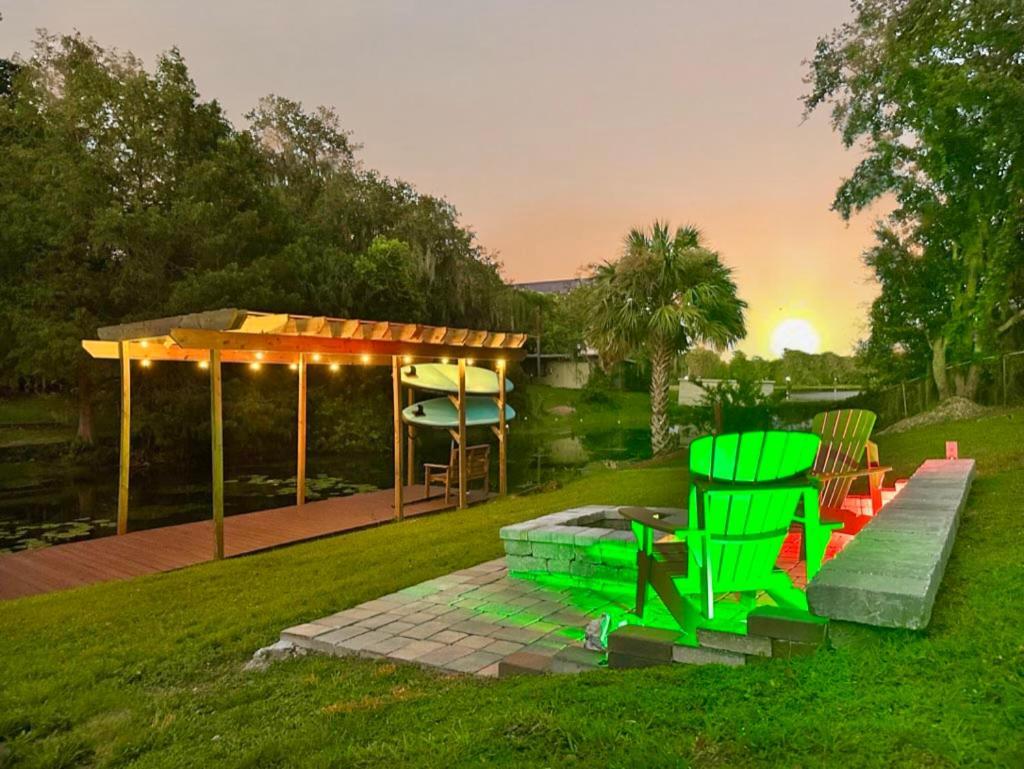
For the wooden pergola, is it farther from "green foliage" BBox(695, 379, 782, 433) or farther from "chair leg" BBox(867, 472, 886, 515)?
"green foliage" BBox(695, 379, 782, 433)

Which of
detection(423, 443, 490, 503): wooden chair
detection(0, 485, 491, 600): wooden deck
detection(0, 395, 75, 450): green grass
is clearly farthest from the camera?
detection(0, 395, 75, 450): green grass

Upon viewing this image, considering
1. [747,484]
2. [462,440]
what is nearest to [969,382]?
[462,440]

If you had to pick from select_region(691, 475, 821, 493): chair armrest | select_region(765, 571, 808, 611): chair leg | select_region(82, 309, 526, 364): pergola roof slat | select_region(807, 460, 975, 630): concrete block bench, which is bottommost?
select_region(765, 571, 808, 611): chair leg

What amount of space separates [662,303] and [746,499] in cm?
1391

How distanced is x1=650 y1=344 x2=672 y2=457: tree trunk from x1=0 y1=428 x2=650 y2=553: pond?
221 centimetres

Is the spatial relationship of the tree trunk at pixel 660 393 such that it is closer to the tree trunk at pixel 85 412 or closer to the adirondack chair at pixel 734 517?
the adirondack chair at pixel 734 517

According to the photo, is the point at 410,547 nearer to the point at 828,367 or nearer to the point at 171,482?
the point at 171,482

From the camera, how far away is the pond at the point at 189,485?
455 inches

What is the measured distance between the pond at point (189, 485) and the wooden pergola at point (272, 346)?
272cm

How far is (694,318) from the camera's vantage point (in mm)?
15758

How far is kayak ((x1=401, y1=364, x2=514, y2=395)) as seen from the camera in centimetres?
1149

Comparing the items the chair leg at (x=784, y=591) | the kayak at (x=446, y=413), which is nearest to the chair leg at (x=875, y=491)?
the chair leg at (x=784, y=591)

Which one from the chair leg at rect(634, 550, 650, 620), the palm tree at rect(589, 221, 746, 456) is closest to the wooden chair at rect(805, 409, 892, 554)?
the chair leg at rect(634, 550, 650, 620)

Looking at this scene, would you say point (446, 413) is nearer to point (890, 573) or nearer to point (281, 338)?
point (281, 338)
